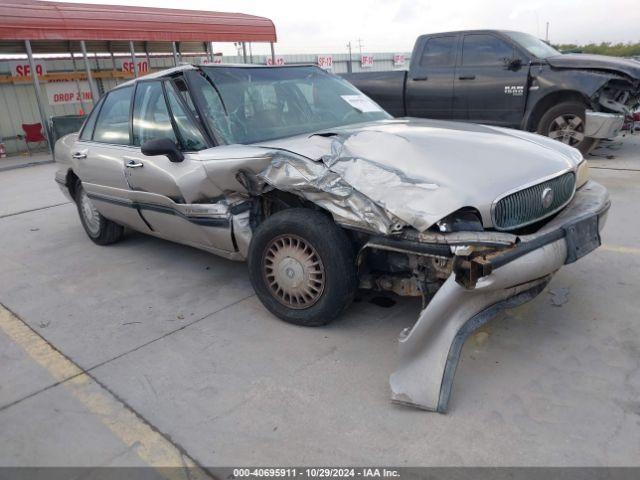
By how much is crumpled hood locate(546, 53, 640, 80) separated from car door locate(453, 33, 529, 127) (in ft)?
1.47

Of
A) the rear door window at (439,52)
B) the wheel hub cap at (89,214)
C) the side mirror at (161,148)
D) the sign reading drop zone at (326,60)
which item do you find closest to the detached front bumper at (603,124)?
the rear door window at (439,52)

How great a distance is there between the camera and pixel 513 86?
309 inches

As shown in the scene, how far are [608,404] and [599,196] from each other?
139 centimetres

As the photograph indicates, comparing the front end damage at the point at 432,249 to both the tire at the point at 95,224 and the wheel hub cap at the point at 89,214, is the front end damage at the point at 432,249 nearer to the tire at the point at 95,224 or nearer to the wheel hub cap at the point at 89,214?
the tire at the point at 95,224

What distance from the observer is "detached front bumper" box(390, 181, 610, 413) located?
8.22 ft

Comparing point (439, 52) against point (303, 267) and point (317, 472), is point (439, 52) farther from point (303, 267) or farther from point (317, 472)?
point (317, 472)

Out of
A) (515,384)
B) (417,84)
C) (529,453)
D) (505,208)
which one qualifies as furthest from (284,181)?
(417,84)

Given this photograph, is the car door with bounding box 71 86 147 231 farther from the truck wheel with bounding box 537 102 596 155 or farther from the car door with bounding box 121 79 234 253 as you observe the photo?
the truck wheel with bounding box 537 102 596 155

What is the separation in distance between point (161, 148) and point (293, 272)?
4.18ft

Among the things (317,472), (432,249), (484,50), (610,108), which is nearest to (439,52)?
(484,50)

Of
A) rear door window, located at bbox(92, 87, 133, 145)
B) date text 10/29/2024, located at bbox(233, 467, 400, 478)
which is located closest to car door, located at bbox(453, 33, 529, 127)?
rear door window, located at bbox(92, 87, 133, 145)

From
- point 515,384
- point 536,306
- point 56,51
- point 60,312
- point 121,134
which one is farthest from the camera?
point 56,51

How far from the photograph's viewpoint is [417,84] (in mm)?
8680

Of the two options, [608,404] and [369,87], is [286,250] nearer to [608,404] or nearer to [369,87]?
[608,404]
